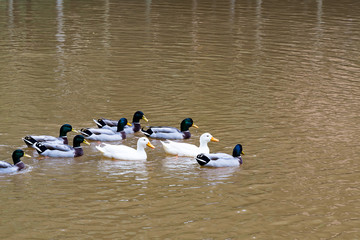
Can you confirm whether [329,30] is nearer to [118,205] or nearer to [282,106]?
[282,106]

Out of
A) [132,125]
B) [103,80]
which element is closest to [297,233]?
[132,125]

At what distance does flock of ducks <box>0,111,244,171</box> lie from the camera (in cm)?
1415

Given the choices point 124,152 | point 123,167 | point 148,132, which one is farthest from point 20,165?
point 148,132

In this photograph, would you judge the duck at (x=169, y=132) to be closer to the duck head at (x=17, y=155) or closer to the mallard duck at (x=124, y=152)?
the mallard duck at (x=124, y=152)

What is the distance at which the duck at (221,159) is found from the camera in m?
14.1

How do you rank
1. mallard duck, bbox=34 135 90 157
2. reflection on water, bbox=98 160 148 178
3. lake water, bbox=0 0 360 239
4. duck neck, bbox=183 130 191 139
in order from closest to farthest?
lake water, bbox=0 0 360 239, reflection on water, bbox=98 160 148 178, mallard duck, bbox=34 135 90 157, duck neck, bbox=183 130 191 139

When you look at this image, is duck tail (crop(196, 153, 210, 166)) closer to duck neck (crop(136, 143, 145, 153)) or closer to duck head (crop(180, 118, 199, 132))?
duck neck (crop(136, 143, 145, 153))

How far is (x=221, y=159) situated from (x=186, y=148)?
3.23ft

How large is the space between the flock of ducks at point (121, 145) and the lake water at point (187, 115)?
0.21 meters

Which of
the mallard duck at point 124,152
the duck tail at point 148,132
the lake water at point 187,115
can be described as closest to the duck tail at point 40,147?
the lake water at point 187,115

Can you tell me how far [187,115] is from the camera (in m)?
18.1

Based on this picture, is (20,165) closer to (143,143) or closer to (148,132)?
(143,143)

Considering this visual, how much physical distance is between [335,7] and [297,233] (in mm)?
32313

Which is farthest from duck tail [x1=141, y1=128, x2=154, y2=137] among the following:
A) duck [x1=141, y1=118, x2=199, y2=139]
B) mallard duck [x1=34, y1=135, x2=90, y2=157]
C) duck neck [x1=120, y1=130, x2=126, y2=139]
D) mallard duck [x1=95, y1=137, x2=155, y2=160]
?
mallard duck [x1=34, y1=135, x2=90, y2=157]
